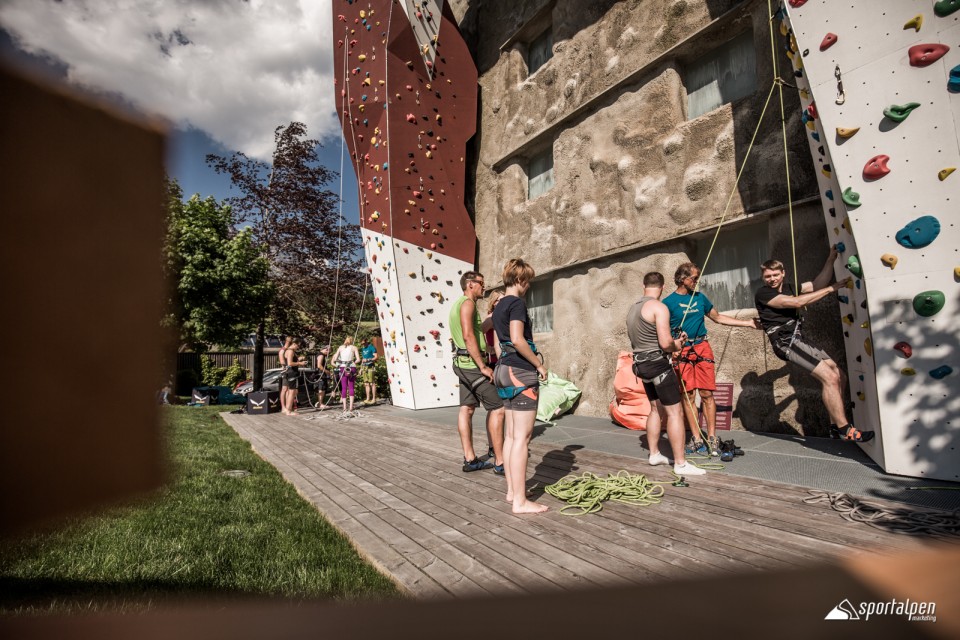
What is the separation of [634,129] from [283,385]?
9.55 metres

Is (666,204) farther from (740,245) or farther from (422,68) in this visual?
(422,68)

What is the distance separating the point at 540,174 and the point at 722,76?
14.7 feet

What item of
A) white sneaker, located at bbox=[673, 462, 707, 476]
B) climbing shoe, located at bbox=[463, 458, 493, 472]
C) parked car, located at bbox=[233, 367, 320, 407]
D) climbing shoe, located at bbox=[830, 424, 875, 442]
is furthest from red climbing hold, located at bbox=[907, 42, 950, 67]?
parked car, located at bbox=[233, 367, 320, 407]

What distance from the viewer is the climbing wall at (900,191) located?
147 inches

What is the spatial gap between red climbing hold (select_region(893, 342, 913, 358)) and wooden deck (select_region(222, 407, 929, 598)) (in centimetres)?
144

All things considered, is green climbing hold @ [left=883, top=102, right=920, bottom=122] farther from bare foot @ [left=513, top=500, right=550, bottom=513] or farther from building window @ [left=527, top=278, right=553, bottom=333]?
building window @ [left=527, top=278, right=553, bottom=333]

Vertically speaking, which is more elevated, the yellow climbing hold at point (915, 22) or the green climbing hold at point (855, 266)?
the yellow climbing hold at point (915, 22)

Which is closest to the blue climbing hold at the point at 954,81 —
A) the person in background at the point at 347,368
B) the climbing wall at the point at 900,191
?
the climbing wall at the point at 900,191

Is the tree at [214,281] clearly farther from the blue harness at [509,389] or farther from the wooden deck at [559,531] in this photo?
the blue harness at [509,389]

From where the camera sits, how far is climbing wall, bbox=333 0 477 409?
34.7ft

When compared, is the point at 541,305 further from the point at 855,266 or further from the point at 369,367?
the point at 855,266

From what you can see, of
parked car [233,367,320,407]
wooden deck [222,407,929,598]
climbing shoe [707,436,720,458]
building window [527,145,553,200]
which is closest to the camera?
wooden deck [222,407,929,598]

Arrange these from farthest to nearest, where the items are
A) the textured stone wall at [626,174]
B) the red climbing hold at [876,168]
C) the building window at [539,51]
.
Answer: the building window at [539,51], the textured stone wall at [626,174], the red climbing hold at [876,168]

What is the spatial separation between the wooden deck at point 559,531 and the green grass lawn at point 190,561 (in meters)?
0.23
